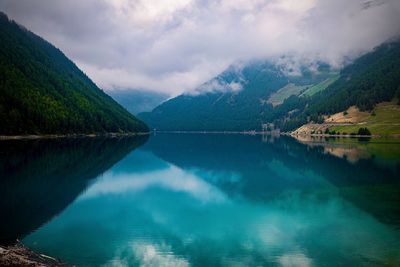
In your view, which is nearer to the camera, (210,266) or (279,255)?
(210,266)

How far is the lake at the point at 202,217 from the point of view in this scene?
91.9 ft

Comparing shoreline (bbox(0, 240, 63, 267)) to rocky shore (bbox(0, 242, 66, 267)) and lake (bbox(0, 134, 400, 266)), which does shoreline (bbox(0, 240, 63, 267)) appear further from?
lake (bbox(0, 134, 400, 266))

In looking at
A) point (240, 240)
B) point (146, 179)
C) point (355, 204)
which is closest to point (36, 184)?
point (146, 179)

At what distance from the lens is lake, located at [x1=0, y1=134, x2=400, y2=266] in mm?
28000

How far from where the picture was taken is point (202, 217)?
133 ft

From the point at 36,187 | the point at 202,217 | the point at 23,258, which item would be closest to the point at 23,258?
the point at 23,258

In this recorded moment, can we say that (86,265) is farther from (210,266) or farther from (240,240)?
(240,240)

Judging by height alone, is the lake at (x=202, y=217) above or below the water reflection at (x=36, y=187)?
below

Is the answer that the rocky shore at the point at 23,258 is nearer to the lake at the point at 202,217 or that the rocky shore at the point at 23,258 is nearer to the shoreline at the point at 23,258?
the shoreline at the point at 23,258

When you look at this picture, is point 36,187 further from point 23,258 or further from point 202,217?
point 23,258

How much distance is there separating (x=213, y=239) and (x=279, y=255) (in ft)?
20.9

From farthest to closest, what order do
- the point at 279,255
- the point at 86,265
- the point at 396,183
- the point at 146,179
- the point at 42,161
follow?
1. the point at 42,161
2. the point at 146,179
3. the point at 396,183
4. the point at 279,255
5. the point at 86,265

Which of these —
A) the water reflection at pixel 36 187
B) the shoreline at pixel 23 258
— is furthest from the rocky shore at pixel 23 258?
the water reflection at pixel 36 187

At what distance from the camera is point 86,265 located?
25375 mm
